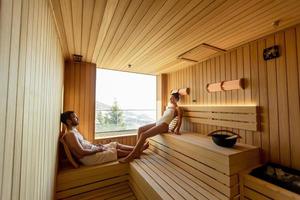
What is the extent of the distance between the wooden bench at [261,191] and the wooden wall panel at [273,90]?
657mm

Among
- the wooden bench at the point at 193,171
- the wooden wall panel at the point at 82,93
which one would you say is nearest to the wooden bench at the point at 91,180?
the wooden bench at the point at 193,171

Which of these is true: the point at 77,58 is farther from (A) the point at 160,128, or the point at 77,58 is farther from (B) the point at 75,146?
(A) the point at 160,128

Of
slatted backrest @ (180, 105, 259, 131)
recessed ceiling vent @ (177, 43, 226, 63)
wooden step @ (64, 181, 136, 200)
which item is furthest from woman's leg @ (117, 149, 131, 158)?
recessed ceiling vent @ (177, 43, 226, 63)

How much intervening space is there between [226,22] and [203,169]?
75.2 inches

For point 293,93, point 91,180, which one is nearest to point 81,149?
point 91,180

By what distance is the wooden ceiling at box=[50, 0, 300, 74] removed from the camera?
144 centimetres

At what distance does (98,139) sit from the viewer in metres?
3.42

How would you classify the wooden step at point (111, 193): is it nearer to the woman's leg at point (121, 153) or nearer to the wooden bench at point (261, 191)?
the woman's leg at point (121, 153)

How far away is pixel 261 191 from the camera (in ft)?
5.18

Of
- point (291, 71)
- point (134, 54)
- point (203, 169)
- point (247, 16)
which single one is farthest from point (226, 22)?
point (203, 169)

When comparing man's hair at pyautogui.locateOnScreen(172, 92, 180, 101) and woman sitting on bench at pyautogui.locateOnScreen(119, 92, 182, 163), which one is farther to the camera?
man's hair at pyautogui.locateOnScreen(172, 92, 180, 101)

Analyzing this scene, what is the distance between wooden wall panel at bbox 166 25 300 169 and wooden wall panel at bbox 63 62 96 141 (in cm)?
279

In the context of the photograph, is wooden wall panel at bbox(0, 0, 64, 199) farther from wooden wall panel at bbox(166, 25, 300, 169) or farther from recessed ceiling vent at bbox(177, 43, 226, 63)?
wooden wall panel at bbox(166, 25, 300, 169)

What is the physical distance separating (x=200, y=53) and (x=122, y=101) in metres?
2.43
